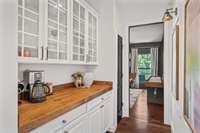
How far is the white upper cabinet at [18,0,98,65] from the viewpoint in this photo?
144 centimetres

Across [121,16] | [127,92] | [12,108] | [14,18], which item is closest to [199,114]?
[12,108]

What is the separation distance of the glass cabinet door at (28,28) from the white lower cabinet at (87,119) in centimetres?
73

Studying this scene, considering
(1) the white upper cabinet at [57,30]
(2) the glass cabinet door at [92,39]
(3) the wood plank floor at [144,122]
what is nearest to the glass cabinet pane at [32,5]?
(1) the white upper cabinet at [57,30]

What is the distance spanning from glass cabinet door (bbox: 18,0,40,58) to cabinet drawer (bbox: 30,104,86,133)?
0.71 m

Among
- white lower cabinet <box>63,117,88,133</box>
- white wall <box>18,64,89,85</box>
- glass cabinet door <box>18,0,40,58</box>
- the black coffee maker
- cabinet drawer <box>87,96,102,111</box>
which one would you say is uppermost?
glass cabinet door <box>18,0,40,58</box>

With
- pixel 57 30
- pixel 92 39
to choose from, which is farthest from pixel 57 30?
pixel 92 39

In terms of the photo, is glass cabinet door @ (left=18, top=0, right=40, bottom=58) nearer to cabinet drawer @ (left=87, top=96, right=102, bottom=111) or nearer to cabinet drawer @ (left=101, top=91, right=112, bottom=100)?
cabinet drawer @ (left=87, top=96, right=102, bottom=111)

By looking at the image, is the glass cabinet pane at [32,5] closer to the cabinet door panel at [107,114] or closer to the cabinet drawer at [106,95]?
the cabinet drawer at [106,95]

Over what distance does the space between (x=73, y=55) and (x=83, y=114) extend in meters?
0.92

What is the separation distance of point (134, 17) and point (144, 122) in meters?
2.48

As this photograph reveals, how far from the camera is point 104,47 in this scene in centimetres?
299

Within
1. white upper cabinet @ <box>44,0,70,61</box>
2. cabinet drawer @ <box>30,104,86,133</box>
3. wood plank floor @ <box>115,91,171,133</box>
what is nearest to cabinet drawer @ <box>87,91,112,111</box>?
cabinet drawer @ <box>30,104,86,133</box>

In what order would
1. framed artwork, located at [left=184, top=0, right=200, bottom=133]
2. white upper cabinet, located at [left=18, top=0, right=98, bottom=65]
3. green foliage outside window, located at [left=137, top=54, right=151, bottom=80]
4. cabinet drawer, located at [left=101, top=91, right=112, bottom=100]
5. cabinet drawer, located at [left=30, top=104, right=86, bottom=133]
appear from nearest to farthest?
framed artwork, located at [left=184, top=0, right=200, bottom=133], cabinet drawer, located at [left=30, top=104, right=86, bottom=133], white upper cabinet, located at [left=18, top=0, right=98, bottom=65], cabinet drawer, located at [left=101, top=91, right=112, bottom=100], green foliage outside window, located at [left=137, top=54, right=151, bottom=80]

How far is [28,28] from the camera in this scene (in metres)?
1.46
